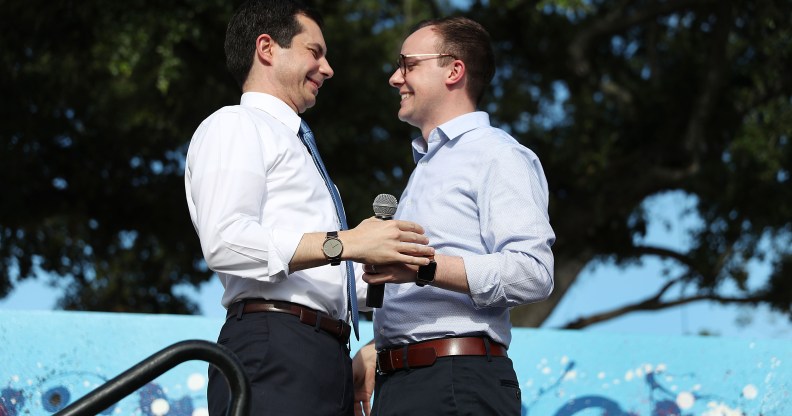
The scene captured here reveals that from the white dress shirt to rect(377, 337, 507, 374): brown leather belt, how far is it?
0.25 m

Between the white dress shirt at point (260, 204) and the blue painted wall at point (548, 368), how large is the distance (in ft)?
6.18

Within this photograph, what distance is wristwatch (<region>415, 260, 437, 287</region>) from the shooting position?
3105mm

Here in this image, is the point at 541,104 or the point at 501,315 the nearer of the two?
the point at 501,315

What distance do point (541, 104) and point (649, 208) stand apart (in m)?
2.23

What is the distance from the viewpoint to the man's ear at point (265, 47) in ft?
11.9

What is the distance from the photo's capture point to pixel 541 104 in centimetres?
1574

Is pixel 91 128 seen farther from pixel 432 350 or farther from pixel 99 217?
pixel 432 350

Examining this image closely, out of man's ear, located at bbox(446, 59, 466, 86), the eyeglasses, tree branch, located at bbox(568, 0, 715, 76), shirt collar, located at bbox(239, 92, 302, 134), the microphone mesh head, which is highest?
tree branch, located at bbox(568, 0, 715, 76)

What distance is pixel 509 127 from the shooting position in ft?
49.5

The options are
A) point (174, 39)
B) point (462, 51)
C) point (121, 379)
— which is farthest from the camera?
point (174, 39)

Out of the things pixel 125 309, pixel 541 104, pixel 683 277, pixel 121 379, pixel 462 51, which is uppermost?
pixel 541 104

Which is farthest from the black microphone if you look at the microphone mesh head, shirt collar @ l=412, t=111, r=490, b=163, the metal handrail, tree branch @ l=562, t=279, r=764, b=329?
tree branch @ l=562, t=279, r=764, b=329

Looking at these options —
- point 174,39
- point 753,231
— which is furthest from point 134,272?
point 753,231

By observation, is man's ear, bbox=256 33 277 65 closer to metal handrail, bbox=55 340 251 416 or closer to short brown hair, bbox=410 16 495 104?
short brown hair, bbox=410 16 495 104
